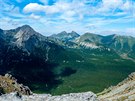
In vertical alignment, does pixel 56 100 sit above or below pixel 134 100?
above

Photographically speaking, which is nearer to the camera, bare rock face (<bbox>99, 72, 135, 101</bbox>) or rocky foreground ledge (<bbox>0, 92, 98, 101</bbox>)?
rocky foreground ledge (<bbox>0, 92, 98, 101</bbox>)

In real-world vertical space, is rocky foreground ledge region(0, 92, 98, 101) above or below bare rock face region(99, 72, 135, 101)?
above

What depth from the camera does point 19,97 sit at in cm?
4853

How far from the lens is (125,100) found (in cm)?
10338

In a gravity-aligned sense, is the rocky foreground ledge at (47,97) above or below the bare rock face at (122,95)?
above

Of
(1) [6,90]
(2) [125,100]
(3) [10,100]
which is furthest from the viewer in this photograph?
(1) [6,90]

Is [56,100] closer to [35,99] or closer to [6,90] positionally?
[35,99]

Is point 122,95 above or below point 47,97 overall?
below

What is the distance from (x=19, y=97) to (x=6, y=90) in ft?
510

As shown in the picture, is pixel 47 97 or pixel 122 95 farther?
pixel 122 95

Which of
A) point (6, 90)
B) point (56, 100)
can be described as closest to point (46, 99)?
point (56, 100)

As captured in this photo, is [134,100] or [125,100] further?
[125,100]

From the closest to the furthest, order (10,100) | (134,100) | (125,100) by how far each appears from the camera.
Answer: (10,100) < (134,100) < (125,100)

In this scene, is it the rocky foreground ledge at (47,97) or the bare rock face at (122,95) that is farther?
the bare rock face at (122,95)
